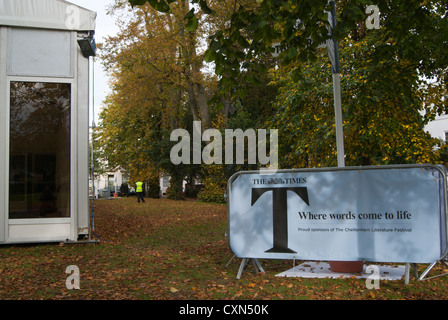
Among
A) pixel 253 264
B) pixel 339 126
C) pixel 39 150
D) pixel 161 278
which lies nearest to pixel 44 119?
pixel 39 150

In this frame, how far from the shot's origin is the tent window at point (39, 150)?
31.7 feet

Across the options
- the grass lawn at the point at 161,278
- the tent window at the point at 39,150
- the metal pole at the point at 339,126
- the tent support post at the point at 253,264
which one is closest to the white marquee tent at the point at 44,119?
the tent window at the point at 39,150

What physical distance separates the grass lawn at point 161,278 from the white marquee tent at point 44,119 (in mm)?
688

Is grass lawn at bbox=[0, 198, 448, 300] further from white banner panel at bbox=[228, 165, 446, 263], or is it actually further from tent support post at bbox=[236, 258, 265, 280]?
white banner panel at bbox=[228, 165, 446, 263]

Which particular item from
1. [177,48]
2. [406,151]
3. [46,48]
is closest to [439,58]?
[406,151]

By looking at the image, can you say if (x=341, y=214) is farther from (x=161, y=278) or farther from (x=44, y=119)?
(x=44, y=119)

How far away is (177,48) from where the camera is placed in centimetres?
2728

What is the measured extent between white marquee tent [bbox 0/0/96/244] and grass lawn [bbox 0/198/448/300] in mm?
688

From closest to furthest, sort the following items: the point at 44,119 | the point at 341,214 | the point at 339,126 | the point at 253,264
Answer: the point at 341,214 → the point at 253,264 → the point at 339,126 → the point at 44,119

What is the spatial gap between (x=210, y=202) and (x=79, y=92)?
1994 cm

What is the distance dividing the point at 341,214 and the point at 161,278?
2.92 meters

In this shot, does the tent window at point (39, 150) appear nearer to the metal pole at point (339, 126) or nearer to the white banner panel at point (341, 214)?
the white banner panel at point (341, 214)

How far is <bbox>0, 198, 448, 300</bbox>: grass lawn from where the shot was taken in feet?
18.1

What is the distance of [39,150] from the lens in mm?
9891
